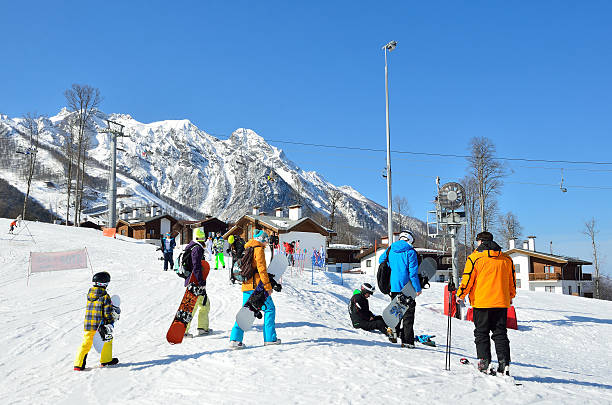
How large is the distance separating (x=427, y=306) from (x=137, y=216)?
229 feet

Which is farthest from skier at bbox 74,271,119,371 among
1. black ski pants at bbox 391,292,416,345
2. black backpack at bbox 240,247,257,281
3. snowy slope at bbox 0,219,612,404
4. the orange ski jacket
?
the orange ski jacket

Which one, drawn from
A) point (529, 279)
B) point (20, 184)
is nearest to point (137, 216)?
point (529, 279)

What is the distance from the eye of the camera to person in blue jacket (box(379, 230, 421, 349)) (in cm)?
750

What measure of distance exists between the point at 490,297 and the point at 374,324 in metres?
3.96

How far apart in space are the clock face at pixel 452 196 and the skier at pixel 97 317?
1527 centimetres

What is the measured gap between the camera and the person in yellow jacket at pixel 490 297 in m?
5.93

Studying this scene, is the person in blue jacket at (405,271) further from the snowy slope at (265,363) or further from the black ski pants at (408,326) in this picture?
the snowy slope at (265,363)

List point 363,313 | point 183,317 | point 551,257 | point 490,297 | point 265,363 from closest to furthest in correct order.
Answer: point 490,297, point 265,363, point 183,317, point 363,313, point 551,257

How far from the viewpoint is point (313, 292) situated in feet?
54.2

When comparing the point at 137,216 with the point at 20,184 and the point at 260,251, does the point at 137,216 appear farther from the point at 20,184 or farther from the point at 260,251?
the point at 20,184

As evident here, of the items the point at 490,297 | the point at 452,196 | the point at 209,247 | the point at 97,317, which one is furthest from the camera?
the point at 209,247

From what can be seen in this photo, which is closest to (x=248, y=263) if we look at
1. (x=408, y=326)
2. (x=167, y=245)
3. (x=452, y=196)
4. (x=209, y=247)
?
(x=408, y=326)

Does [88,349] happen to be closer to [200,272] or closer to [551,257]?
[200,272]

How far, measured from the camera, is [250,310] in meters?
6.84
